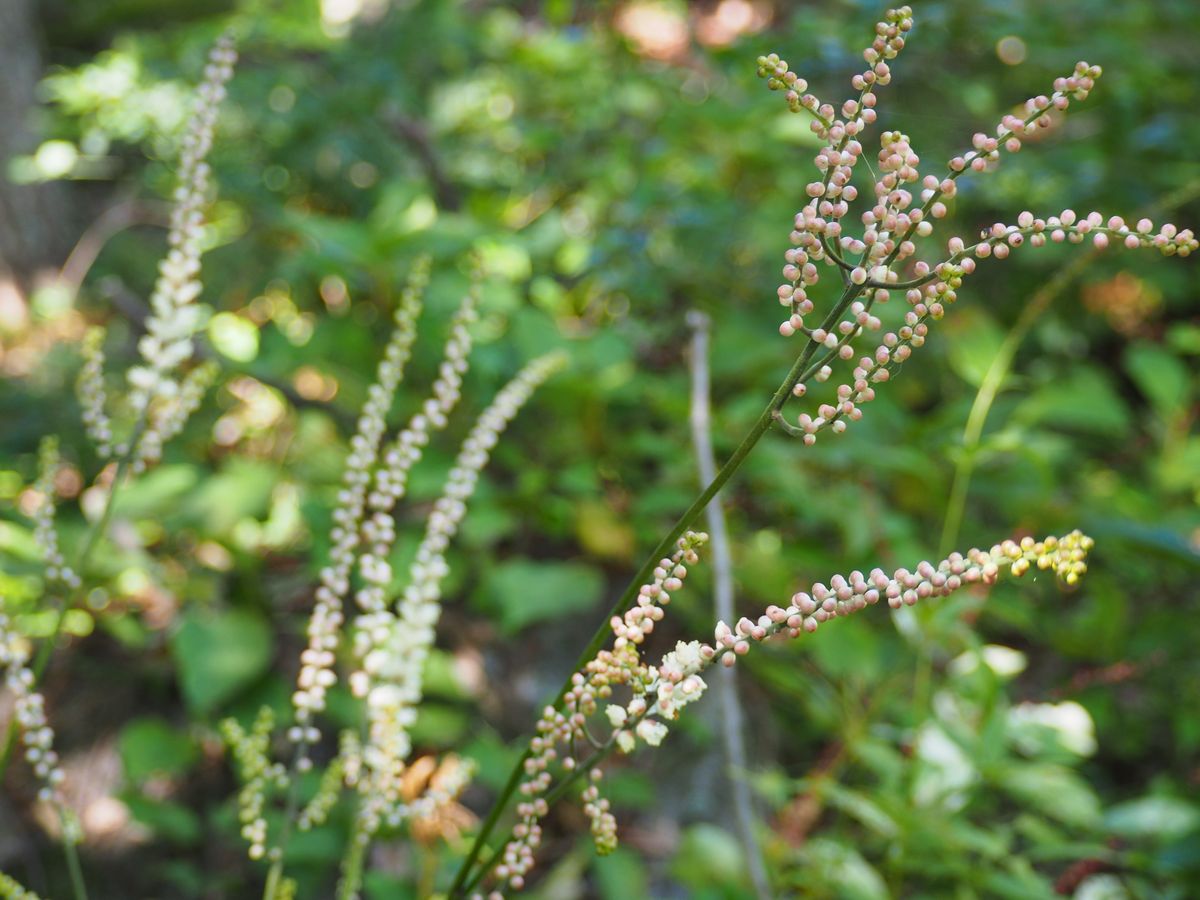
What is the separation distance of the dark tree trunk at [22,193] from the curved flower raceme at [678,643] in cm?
362

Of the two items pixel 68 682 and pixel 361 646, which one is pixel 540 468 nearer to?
pixel 68 682

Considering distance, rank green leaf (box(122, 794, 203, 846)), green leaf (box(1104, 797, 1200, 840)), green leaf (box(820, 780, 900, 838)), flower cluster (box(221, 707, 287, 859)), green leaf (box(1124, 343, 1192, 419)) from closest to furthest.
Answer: flower cluster (box(221, 707, 287, 859)) → green leaf (box(820, 780, 900, 838)) → green leaf (box(1104, 797, 1200, 840)) → green leaf (box(122, 794, 203, 846)) → green leaf (box(1124, 343, 1192, 419))

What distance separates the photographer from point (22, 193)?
147 inches

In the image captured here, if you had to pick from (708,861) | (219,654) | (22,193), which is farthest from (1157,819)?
(22,193)

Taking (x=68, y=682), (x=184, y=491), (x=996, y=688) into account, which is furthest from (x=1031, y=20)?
(x=68, y=682)

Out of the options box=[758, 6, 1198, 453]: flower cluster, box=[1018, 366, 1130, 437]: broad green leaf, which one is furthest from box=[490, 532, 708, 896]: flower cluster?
box=[1018, 366, 1130, 437]: broad green leaf

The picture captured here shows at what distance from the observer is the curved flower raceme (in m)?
0.59

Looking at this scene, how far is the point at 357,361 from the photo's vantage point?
104 inches

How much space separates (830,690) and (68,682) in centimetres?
182

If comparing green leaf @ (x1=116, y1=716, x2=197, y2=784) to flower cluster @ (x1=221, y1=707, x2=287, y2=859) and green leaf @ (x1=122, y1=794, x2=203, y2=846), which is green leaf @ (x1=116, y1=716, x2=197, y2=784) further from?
flower cluster @ (x1=221, y1=707, x2=287, y2=859)

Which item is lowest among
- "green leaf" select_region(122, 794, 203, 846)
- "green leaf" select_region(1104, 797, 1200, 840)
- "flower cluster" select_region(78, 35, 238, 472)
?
"green leaf" select_region(122, 794, 203, 846)

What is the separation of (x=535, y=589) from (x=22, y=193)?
282 centimetres

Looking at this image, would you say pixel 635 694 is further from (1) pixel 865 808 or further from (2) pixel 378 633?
(1) pixel 865 808

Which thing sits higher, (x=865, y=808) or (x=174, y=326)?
(x=174, y=326)
